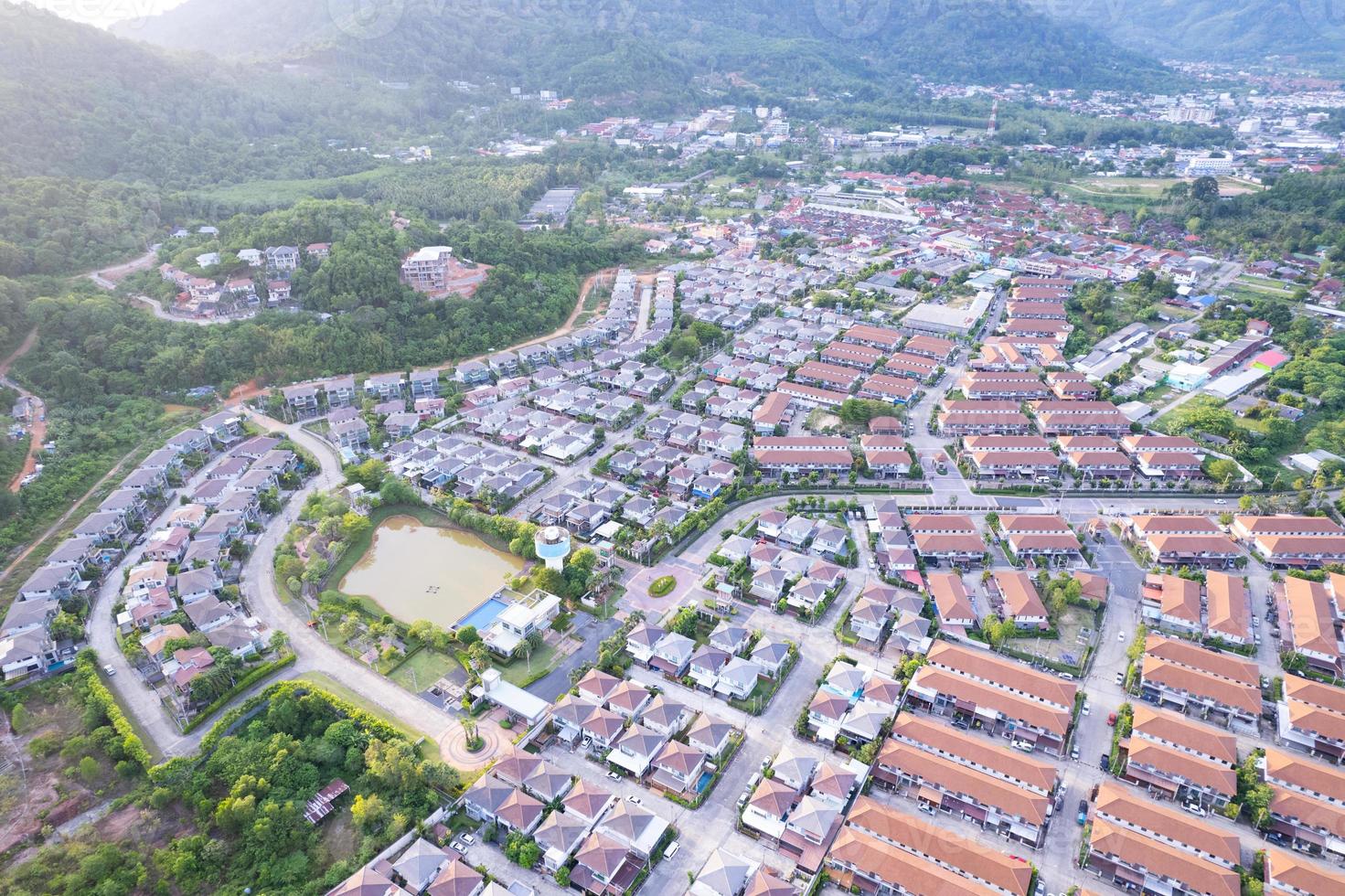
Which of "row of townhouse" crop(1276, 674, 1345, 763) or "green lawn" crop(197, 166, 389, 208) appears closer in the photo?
"row of townhouse" crop(1276, 674, 1345, 763)

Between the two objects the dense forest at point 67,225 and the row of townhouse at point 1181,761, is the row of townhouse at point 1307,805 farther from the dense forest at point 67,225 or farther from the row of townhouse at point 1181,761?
the dense forest at point 67,225

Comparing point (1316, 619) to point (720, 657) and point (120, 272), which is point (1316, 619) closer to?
point (720, 657)

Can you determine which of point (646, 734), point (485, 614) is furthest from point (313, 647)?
point (646, 734)

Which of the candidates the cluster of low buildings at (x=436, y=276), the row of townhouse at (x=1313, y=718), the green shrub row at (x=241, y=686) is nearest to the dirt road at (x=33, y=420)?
the green shrub row at (x=241, y=686)

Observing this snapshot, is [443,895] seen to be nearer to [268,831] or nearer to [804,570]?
[268,831]

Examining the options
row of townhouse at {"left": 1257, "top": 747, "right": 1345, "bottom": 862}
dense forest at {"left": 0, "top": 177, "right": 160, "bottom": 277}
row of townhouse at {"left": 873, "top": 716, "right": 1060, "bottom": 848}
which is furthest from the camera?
dense forest at {"left": 0, "top": 177, "right": 160, "bottom": 277}

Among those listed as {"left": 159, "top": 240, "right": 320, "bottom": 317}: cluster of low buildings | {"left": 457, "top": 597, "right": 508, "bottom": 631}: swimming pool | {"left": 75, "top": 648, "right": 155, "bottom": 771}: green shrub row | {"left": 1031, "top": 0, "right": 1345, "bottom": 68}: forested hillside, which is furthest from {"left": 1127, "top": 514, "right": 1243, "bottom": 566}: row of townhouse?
{"left": 1031, "top": 0, "right": 1345, "bottom": 68}: forested hillside

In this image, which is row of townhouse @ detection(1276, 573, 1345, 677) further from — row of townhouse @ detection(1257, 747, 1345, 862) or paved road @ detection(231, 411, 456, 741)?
paved road @ detection(231, 411, 456, 741)
